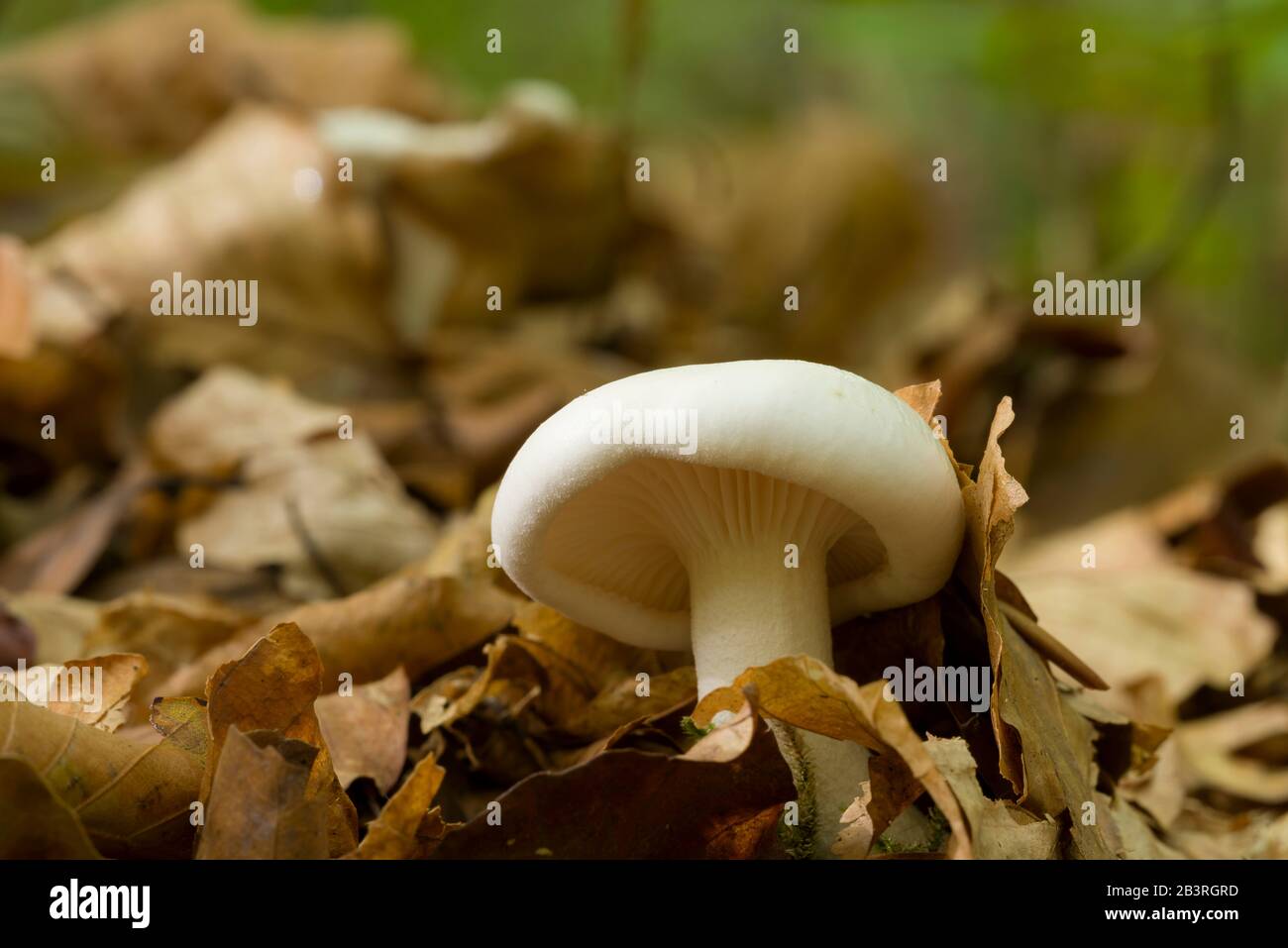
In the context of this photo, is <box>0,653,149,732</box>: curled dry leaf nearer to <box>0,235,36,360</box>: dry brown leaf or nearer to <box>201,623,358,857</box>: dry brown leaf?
<box>201,623,358,857</box>: dry brown leaf

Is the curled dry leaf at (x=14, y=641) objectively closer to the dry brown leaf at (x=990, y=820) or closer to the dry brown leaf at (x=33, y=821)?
the dry brown leaf at (x=33, y=821)

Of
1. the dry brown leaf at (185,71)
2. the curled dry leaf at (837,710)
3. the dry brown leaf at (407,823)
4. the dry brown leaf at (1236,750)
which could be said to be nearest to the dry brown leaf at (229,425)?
the dry brown leaf at (407,823)

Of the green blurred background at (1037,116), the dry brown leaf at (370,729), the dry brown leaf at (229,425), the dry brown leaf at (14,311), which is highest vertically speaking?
the green blurred background at (1037,116)

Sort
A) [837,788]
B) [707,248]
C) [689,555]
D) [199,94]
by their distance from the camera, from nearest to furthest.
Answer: [837,788], [689,555], [199,94], [707,248]

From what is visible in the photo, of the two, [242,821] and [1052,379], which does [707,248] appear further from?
[242,821]

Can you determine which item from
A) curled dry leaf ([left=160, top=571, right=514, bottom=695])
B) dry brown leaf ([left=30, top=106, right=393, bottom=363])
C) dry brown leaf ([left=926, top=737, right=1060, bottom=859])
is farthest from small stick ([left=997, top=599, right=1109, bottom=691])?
dry brown leaf ([left=30, top=106, right=393, bottom=363])
